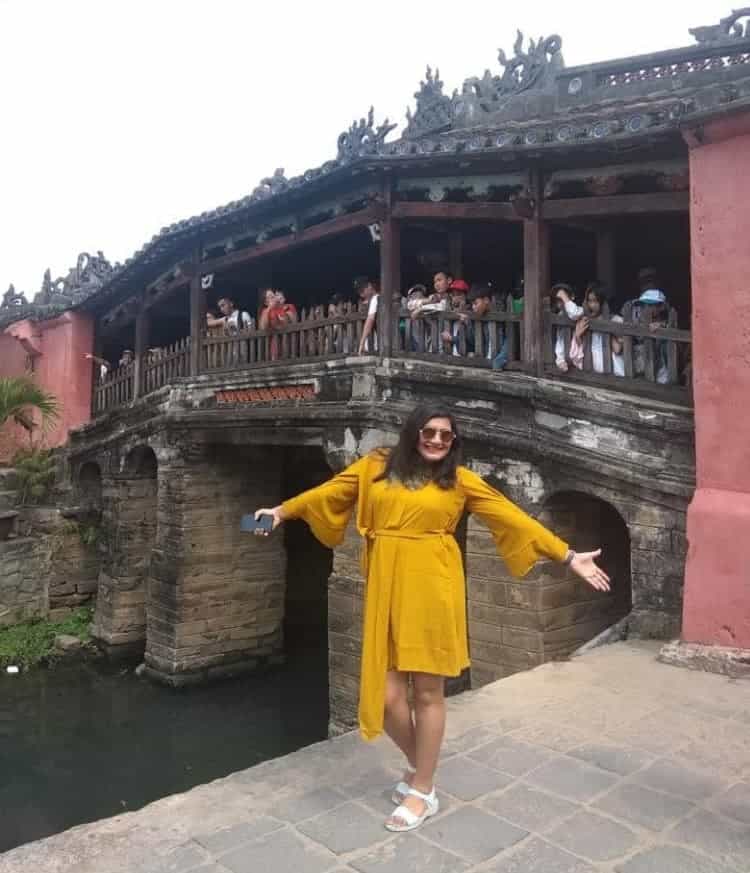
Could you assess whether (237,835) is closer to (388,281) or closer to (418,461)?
(418,461)

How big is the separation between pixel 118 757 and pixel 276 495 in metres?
4.21

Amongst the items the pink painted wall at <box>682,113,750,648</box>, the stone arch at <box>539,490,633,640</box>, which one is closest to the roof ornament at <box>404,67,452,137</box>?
the pink painted wall at <box>682,113,750,648</box>

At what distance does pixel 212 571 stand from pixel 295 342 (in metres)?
3.68

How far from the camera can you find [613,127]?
20.0 feet

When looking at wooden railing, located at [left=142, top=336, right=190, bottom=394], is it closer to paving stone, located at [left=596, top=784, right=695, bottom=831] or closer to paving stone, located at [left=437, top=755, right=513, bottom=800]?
paving stone, located at [left=437, top=755, right=513, bottom=800]

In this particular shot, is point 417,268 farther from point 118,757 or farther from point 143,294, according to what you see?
point 118,757

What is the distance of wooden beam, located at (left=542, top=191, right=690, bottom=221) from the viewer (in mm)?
6203

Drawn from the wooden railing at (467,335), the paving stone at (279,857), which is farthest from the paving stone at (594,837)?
the wooden railing at (467,335)

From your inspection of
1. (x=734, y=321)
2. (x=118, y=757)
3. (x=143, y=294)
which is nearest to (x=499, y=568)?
(x=734, y=321)

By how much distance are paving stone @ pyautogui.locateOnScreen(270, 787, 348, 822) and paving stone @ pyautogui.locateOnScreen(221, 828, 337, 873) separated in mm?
169

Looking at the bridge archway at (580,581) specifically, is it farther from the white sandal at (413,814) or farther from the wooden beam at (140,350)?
the wooden beam at (140,350)

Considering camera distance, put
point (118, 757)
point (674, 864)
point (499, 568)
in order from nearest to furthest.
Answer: point (674, 864), point (499, 568), point (118, 757)

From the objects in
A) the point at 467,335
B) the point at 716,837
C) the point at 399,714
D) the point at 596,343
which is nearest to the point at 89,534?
the point at 467,335

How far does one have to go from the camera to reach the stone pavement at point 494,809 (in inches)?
108
